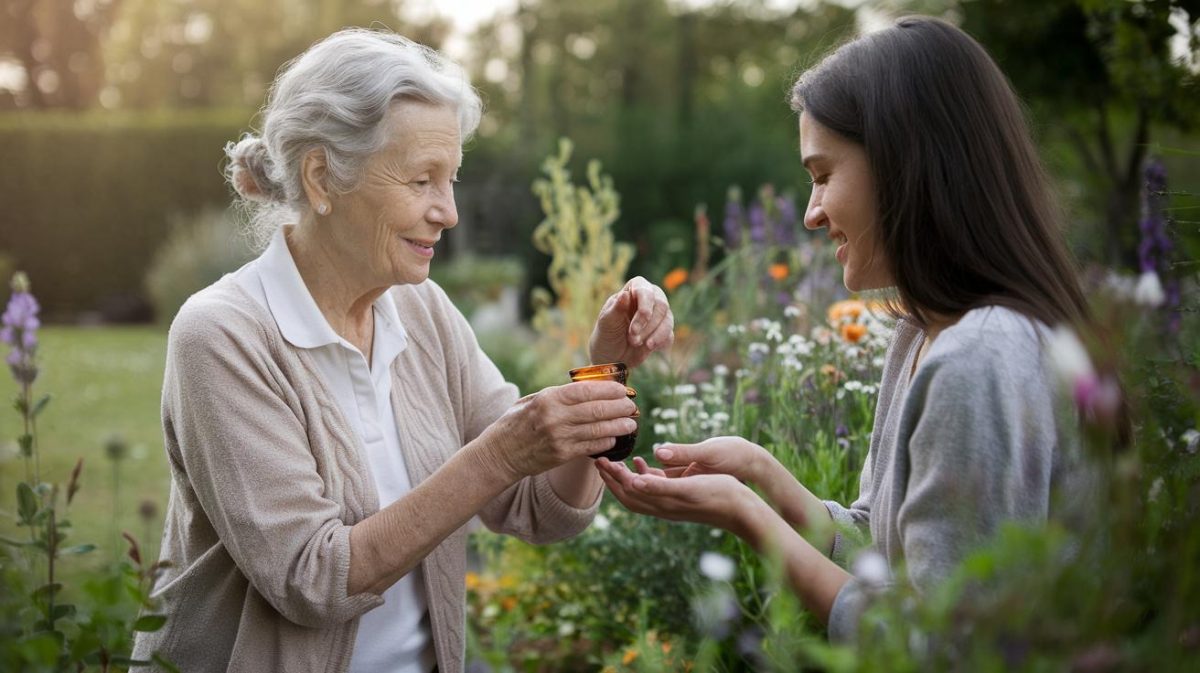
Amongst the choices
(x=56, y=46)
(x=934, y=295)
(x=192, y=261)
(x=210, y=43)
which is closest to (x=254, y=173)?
(x=934, y=295)

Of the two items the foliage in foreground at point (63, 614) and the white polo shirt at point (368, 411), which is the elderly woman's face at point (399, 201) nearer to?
the white polo shirt at point (368, 411)

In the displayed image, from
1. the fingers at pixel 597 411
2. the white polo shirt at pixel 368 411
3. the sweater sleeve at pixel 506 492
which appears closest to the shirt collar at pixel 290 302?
the white polo shirt at pixel 368 411

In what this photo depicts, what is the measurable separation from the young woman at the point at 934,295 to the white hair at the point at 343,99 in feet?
2.59

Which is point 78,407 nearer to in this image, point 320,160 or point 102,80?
point 320,160

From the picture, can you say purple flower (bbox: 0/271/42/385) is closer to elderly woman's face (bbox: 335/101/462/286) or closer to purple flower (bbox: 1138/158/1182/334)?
elderly woman's face (bbox: 335/101/462/286)

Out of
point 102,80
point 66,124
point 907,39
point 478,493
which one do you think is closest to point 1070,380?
point 907,39

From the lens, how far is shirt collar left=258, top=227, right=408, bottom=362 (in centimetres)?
219

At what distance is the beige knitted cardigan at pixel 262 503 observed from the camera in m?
1.96

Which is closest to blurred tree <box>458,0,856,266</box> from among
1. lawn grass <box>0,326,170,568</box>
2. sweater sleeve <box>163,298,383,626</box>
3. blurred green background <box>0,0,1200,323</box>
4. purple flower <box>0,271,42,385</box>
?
blurred green background <box>0,0,1200,323</box>

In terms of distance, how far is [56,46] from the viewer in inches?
1179

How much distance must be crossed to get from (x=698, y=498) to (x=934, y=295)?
0.48 meters

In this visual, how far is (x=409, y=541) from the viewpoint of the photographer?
1.96m

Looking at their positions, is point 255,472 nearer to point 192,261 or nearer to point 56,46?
point 192,261

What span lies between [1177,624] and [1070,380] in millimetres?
247
